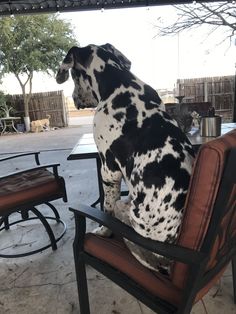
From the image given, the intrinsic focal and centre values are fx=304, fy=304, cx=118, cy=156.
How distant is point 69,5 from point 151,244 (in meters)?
4.23

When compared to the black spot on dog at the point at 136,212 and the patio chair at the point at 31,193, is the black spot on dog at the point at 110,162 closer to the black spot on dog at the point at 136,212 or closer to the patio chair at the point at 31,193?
the black spot on dog at the point at 136,212

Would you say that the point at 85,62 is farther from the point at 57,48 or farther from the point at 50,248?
the point at 57,48

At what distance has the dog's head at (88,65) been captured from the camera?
68.6 inches

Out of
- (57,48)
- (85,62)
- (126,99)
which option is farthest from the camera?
(57,48)

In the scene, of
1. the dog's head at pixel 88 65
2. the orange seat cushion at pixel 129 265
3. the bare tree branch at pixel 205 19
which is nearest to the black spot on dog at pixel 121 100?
the dog's head at pixel 88 65

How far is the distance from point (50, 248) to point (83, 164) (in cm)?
279

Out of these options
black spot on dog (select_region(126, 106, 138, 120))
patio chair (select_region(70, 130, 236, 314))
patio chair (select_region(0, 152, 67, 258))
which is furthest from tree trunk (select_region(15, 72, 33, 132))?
patio chair (select_region(70, 130, 236, 314))

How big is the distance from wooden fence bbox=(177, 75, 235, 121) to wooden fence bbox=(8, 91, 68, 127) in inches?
193

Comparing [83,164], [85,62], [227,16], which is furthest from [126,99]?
[227,16]

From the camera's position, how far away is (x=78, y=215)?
56.4 inches

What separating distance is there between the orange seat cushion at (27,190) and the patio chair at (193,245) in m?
0.97

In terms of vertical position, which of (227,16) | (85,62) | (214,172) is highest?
(227,16)

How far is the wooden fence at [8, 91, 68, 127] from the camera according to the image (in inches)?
495

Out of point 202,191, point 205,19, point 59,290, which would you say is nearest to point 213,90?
point 205,19
